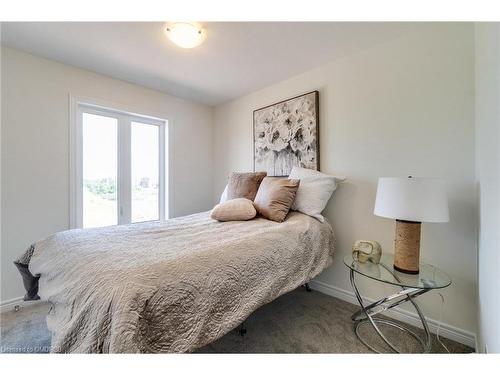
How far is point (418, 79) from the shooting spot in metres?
1.65

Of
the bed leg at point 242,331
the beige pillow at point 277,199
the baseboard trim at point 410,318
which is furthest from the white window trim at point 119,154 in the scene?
the baseboard trim at point 410,318

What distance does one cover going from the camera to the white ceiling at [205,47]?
1610mm

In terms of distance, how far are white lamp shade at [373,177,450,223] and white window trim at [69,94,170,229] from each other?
2661 millimetres

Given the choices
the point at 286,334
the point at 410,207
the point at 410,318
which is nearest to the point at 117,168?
the point at 286,334

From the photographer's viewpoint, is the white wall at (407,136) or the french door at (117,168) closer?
the white wall at (407,136)

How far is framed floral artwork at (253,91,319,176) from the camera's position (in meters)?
2.24

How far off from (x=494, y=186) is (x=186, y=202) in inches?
119

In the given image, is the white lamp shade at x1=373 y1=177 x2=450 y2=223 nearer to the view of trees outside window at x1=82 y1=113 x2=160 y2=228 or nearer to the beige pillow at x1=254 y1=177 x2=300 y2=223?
the beige pillow at x1=254 y1=177 x2=300 y2=223

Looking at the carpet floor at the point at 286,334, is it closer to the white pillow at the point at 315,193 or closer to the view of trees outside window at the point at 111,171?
the white pillow at the point at 315,193

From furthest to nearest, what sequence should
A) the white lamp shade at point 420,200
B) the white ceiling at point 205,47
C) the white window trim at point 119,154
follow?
the white window trim at point 119,154 < the white ceiling at point 205,47 < the white lamp shade at point 420,200

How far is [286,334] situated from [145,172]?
2.51m

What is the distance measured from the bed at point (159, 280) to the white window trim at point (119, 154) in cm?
94
